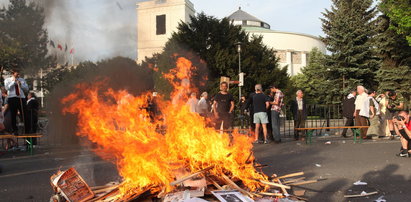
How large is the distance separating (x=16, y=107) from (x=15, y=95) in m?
0.41

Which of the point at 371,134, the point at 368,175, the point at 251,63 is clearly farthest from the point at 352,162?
the point at 251,63

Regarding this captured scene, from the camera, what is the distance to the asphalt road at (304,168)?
496cm

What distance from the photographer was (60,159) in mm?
8320

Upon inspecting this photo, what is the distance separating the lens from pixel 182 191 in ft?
13.5

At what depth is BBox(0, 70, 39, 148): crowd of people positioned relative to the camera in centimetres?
1002

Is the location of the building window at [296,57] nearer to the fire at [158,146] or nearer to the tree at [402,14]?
the tree at [402,14]

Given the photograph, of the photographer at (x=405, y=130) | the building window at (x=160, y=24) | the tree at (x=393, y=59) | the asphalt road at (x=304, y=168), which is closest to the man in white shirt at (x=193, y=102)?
the asphalt road at (x=304, y=168)

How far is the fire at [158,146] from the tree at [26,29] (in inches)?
44.8

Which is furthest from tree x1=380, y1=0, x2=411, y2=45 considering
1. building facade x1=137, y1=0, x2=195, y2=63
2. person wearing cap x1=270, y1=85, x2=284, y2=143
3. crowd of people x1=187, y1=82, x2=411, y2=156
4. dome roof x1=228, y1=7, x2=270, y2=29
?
dome roof x1=228, y1=7, x2=270, y2=29

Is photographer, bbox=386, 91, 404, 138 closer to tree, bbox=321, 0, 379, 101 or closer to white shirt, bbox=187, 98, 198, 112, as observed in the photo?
white shirt, bbox=187, 98, 198, 112

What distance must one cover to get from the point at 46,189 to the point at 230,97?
6.40m

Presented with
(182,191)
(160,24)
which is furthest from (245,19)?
(182,191)

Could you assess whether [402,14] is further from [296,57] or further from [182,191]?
[296,57]

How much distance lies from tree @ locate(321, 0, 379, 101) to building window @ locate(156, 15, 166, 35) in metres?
27.1
